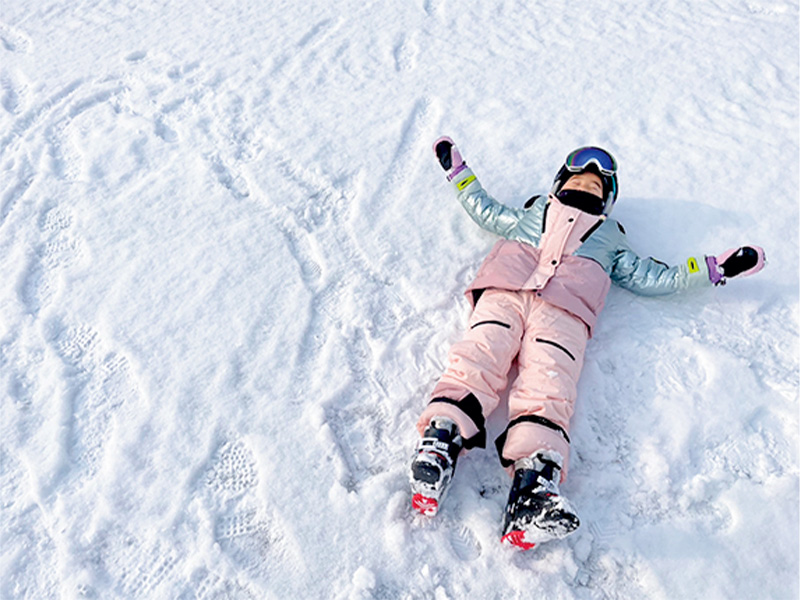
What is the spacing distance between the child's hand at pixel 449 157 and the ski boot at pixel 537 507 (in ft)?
5.06

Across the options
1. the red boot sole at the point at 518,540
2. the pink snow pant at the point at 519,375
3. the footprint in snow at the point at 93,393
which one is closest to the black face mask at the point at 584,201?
the pink snow pant at the point at 519,375

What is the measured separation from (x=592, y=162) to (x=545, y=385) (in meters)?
1.13

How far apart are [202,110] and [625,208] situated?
2.43 metres

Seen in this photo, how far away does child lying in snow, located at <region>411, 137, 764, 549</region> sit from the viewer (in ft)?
6.77

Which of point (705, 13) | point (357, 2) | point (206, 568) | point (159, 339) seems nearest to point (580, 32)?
point (705, 13)

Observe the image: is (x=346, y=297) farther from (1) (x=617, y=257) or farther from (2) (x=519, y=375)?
(1) (x=617, y=257)

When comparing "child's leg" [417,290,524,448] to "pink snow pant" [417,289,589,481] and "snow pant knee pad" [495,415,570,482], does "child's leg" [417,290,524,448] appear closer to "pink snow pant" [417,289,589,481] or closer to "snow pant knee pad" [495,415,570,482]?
"pink snow pant" [417,289,589,481]

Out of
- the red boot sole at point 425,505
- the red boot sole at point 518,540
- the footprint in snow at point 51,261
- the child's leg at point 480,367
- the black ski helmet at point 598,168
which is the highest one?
the footprint in snow at point 51,261

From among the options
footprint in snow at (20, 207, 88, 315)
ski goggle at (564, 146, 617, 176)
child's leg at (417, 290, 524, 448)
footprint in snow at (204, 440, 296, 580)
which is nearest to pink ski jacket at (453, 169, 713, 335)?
child's leg at (417, 290, 524, 448)

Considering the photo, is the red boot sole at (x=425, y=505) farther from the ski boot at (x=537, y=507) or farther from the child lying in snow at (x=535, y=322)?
the ski boot at (x=537, y=507)

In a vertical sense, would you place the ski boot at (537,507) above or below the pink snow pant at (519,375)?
below

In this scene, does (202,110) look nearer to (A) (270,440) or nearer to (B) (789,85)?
(A) (270,440)

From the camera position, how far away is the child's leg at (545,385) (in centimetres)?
214

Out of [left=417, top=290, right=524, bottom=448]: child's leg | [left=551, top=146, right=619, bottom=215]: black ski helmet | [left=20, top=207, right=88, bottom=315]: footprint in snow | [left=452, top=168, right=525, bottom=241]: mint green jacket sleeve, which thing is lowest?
[left=417, top=290, right=524, bottom=448]: child's leg
